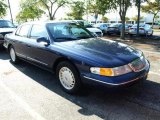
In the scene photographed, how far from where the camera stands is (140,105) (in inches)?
166

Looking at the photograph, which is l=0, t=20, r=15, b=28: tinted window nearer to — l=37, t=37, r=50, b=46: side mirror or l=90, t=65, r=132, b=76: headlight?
l=37, t=37, r=50, b=46: side mirror

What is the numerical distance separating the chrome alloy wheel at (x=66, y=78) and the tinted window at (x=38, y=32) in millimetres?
1078

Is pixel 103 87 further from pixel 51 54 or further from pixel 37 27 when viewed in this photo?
pixel 37 27

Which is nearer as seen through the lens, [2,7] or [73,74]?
[73,74]

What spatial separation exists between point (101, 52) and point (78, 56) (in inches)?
18.1

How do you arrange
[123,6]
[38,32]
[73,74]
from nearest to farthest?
[73,74] → [38,32] → [123,6]

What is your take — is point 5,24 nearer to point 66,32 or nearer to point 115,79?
point 66,32

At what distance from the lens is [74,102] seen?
4.46 m

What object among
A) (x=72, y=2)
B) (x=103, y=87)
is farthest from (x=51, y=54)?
(x=72, y=2)

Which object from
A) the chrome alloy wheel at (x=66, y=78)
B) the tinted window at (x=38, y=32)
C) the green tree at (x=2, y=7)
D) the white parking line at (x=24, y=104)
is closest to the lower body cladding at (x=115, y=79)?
the chrome alloy wheel at (x=66, y=78)

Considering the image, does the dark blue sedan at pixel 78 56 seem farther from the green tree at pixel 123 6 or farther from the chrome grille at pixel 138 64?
the green tree at pixel 123 6

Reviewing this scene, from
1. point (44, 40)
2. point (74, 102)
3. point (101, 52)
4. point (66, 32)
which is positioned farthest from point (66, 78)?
point (66, 32)

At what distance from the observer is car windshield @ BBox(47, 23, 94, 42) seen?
543 centimetres

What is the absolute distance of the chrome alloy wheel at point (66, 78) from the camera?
187 inches
